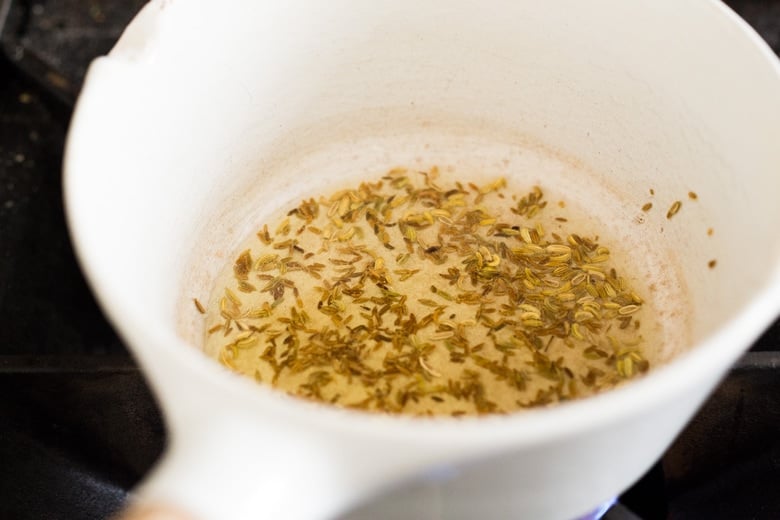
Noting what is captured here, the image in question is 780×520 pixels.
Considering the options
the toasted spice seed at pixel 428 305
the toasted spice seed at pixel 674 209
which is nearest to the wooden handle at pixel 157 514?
→ the toasted spice seed at pixel 428 305

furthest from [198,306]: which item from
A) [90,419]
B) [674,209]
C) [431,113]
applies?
[674,209]

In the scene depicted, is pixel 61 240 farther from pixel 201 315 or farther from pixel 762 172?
pixel 762 172

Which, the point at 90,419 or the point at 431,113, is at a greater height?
the point at 431,113

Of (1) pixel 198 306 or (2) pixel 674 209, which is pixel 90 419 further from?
(2) pixel 674 209

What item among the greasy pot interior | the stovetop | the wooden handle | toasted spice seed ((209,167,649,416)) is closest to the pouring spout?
the wooden handle

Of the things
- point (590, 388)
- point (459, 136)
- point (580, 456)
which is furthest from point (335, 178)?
point (580, 456)

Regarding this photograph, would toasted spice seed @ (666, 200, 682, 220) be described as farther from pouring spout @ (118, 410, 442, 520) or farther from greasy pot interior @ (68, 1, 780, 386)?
pouring spout @ (118, 410, 442, 520)
